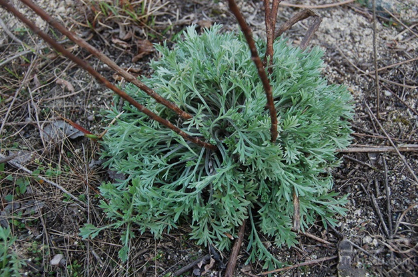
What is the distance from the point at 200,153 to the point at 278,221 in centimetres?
77

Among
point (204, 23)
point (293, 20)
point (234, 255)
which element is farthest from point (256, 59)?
point (204, 23)

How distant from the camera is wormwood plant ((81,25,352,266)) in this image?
2.51 m

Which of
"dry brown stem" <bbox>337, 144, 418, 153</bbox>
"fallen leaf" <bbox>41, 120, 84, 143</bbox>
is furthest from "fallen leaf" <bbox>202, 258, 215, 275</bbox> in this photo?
"fallen leaf" <bbox>41, 120, 84, 143</bbox>

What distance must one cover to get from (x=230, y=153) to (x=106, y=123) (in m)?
1.33

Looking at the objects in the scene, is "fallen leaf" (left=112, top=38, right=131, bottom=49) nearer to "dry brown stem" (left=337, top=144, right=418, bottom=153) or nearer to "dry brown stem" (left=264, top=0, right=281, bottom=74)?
"dry brown stem" (left=264, top=0, right=281, bottom=74)

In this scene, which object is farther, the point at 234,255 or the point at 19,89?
the point at 19,89

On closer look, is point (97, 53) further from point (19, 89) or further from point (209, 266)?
point (19, 89)

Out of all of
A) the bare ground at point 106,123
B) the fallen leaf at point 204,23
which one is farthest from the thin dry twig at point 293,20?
the fallen leaf at point 204,23

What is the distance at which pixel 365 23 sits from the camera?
13.2 feet

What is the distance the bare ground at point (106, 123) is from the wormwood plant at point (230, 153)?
0.20 m

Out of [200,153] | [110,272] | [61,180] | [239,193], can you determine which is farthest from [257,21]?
[110,272]

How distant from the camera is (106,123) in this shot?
10.9 ft

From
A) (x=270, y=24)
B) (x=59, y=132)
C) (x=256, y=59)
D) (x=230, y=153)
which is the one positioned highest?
(x=270, y=24)

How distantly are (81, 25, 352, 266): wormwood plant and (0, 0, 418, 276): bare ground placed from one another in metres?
0.20
